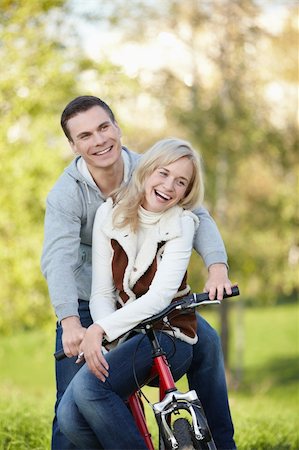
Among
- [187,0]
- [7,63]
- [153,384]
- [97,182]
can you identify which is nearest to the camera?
[153,384]

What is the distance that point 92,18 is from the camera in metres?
12.8

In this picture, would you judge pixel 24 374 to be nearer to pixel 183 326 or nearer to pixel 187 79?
pixel 187 79

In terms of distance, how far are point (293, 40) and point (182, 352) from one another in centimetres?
1561

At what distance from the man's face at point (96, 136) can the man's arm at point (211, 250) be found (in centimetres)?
42

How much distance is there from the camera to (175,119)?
16.7 metres

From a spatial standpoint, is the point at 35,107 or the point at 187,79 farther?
the point at 187,79

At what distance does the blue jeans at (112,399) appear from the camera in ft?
10.7

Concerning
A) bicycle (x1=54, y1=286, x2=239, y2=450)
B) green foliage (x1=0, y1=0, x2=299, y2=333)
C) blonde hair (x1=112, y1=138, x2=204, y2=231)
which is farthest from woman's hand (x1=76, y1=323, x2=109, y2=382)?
green foliage (x1=0, y1=0, x2=299, y2=333)

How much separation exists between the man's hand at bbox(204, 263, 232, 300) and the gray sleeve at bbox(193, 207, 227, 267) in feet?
0.12

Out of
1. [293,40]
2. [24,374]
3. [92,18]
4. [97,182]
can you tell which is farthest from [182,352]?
[24,374]

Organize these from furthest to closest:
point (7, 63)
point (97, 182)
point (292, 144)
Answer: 1. point (292, 144)
2. point (7, 63)
3. point (97, 182)

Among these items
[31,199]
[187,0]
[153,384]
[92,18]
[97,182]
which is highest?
[187,0]

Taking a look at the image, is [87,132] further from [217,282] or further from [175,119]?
[175,119]

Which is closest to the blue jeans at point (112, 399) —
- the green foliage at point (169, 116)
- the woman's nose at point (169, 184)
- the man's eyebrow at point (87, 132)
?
the woman's nose at point (169, 184)
